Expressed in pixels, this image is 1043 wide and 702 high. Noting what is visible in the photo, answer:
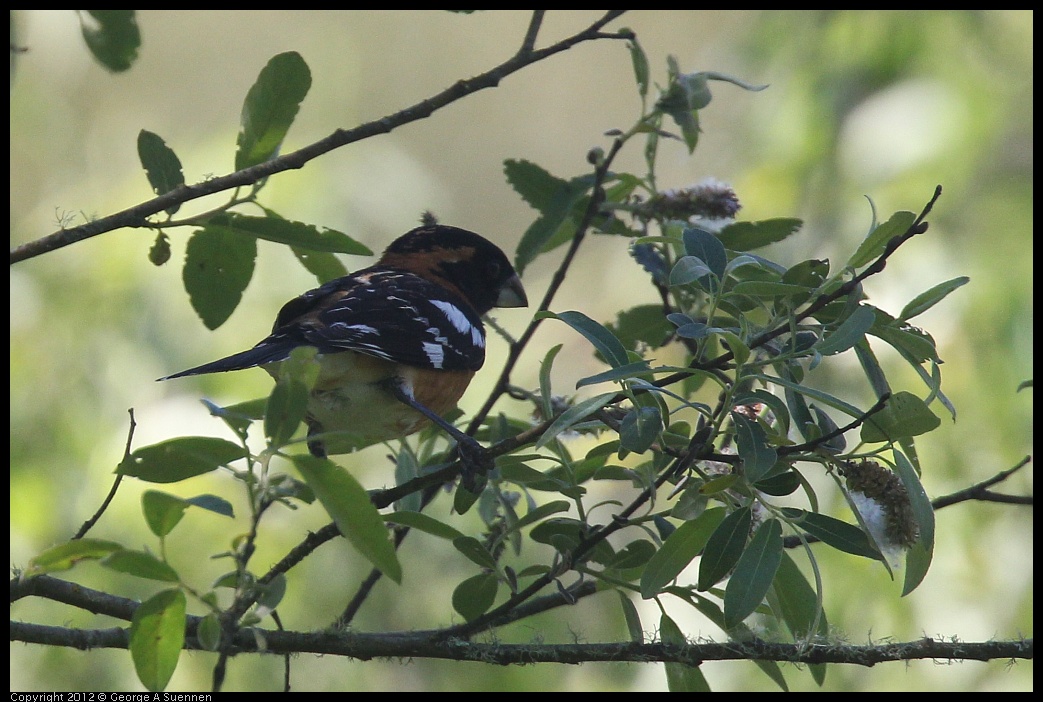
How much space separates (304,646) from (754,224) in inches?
53.6

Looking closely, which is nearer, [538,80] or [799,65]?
[799,65]

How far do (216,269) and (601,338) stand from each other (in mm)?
898

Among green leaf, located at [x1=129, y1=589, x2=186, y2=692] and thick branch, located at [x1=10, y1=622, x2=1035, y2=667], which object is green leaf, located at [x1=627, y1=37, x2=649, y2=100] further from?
green leaf, located at [x1=129, y1=589, x2=186, y2=692]

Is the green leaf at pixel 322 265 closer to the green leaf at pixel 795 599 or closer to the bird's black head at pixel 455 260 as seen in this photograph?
the bird's black head at pixel 455 260

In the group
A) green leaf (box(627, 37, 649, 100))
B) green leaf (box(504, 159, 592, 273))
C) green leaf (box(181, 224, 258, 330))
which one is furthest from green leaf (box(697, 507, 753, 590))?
green leaf (box(181, 224, 258, 330))

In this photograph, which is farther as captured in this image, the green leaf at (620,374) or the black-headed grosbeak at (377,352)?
the black-headed grosbeak at (377,352)

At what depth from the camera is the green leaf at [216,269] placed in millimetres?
2090

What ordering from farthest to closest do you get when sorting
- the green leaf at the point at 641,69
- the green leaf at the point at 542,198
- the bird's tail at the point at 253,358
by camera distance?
the green leaf at the point at 542,198 → the green leaf at the point at 641,69 → the bird's tail at the point at 253,358

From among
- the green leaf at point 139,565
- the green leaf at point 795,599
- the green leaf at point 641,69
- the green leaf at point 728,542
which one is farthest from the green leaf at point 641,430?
the green leaf at point 641,69

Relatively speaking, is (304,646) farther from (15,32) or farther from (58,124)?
(58,124)

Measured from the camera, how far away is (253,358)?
7.16 feet

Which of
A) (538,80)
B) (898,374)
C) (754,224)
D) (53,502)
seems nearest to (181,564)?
(53,502)

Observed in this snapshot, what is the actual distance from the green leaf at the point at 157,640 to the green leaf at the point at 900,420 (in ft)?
3.61
